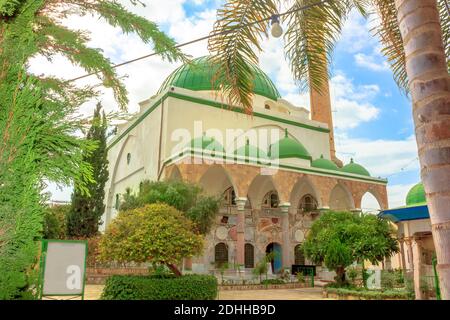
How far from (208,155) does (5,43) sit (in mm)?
16433

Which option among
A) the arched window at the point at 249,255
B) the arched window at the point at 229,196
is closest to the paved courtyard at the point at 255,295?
the arched window at the point at 249,255

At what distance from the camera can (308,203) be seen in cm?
2477

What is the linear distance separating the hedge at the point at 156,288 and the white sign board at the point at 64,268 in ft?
7.83

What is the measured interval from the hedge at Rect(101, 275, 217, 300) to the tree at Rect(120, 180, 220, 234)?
5.25m

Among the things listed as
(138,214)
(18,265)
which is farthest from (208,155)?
(18,265)

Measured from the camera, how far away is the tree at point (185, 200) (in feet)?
53.4

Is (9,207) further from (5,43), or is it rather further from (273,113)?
(273,113)

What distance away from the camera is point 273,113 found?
26.6 m

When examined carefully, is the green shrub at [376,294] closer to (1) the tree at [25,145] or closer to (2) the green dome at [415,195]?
(2) the green dome at [415,195]

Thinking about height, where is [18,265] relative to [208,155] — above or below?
below

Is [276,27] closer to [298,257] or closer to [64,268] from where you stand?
[64,268]

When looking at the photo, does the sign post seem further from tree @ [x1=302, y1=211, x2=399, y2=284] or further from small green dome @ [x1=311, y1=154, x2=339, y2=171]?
small green dome @ [x1=311, y1=154, x2=339, y2=171]

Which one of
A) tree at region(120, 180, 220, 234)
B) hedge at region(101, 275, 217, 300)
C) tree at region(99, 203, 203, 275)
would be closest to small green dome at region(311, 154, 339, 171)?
tree at region(120, 180, 220, 234)

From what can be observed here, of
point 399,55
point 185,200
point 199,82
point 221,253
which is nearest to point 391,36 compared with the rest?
point 399,55
